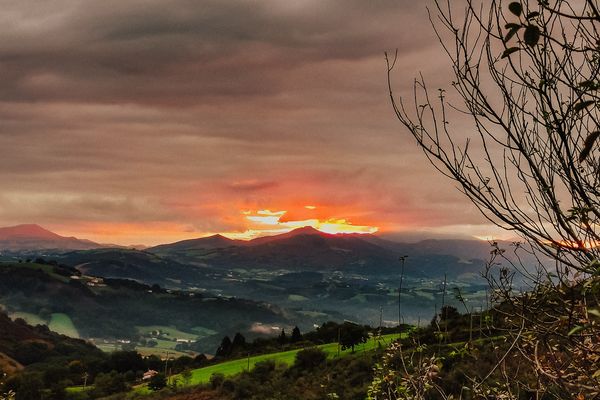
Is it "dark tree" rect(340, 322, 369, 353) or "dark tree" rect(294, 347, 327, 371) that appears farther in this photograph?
"dark tree" rect(340, 322, 369, 353)

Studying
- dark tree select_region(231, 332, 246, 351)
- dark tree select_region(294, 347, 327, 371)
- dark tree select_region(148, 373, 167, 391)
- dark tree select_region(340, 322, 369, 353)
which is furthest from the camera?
dark tree select_region(231, 332, 246, 351)

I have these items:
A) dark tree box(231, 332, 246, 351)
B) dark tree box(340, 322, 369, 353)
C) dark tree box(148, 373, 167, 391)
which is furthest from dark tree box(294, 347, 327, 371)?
dark tree box(231, 332, 246, 351)

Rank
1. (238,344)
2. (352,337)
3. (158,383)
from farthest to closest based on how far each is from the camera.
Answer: (238,344)
(158,383)
(352,337)

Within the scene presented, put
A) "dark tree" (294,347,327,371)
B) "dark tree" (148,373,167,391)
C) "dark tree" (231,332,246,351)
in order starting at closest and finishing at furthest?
1. "dark tree" (294,347,327,371)
2. "dark tree" (148,373,167,391)
3. "dark tree" (231,332,246,351)

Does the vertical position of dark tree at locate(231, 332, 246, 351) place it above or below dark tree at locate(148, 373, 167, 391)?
below

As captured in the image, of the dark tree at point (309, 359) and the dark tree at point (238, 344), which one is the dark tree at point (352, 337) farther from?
the dark tree at point (238, 344)

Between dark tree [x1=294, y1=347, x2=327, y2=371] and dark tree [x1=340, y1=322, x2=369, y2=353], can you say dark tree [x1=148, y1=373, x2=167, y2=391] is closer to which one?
dark tree [x1=294, y1=347, x2=327, y2=371]

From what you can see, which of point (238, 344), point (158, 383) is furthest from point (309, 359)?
point (238, 344)

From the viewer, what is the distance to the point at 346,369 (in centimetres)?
4103

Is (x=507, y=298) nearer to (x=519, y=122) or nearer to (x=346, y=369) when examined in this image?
(x=519, y=122)

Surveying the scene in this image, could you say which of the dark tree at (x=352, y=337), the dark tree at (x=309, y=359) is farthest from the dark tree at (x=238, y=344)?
the dark tree at (x=309, y=359)

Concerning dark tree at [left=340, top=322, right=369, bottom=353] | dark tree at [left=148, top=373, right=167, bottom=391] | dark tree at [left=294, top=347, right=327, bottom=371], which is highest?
dark tree at [left=340, top=322, right=369, bottom=353]

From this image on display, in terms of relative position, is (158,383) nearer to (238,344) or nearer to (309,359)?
(309,359)

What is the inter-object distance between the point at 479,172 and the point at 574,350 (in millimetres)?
1976
